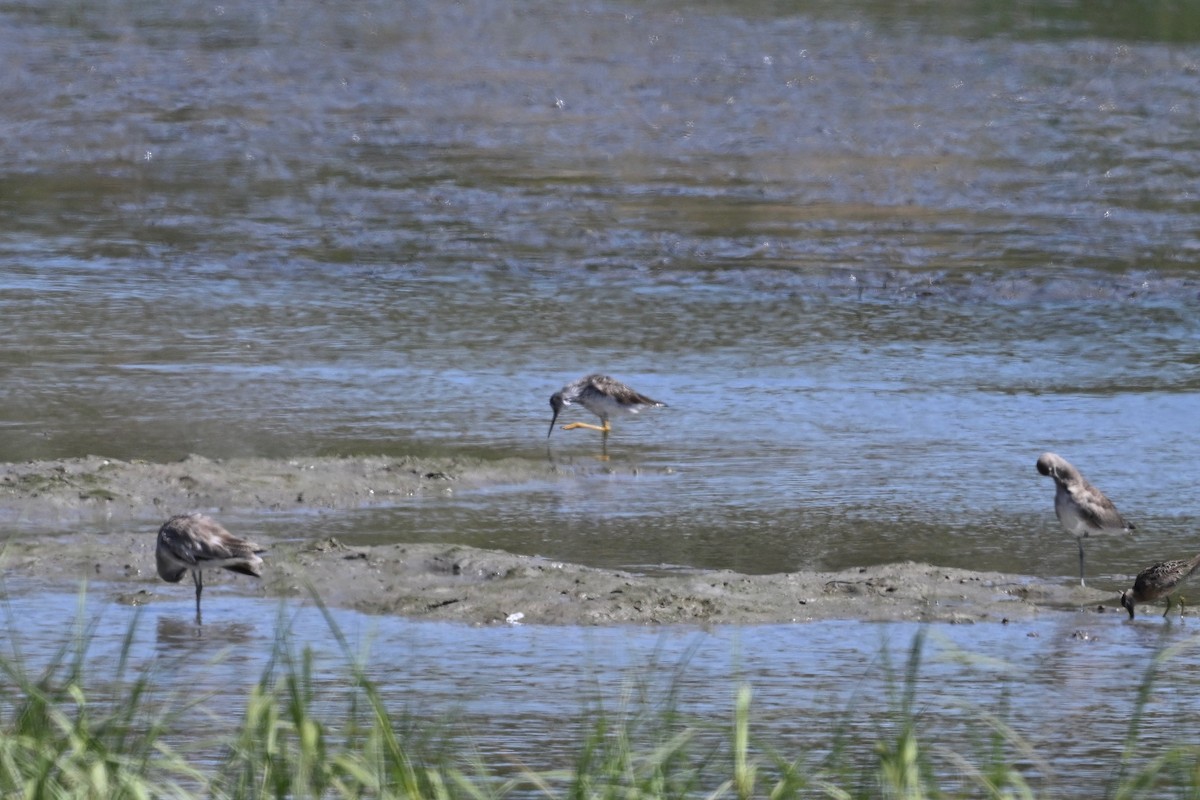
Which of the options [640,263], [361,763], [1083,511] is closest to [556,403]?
[1083,511]

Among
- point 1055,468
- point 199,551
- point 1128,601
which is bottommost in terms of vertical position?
point 1128,601

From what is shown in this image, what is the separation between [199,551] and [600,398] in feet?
12.2

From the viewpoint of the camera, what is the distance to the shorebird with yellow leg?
326 inches

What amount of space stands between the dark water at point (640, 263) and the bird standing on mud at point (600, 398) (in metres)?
0.17

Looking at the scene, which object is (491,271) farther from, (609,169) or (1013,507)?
(1013,507)

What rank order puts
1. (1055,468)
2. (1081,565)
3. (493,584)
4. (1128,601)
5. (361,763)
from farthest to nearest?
(1055,468) < (1081,565) < (493,584) < (1128,601) < (361,763)

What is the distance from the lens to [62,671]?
7.32 metres

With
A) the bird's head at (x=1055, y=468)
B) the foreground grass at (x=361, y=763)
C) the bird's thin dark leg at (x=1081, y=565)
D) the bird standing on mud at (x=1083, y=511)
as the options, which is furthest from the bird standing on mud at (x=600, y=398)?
the foreground grass at (x=361, y=763)

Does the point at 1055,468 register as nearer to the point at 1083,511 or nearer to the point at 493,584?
the point at 1083,511

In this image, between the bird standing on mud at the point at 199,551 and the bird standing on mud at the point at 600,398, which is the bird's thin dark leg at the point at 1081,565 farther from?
the bird standing on mud at the point at 199,551

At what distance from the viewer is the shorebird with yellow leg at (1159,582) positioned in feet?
27.2

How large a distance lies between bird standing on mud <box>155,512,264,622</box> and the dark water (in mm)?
1156

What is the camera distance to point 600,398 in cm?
1158

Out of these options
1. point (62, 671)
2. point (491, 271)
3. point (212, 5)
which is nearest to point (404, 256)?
point (491, 271)
